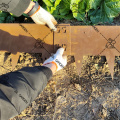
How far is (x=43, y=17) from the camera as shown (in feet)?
6.91

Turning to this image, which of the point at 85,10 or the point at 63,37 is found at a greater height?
the point at 85,10

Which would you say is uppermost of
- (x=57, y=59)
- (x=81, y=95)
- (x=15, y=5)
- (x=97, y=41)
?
(x=15, y=5)

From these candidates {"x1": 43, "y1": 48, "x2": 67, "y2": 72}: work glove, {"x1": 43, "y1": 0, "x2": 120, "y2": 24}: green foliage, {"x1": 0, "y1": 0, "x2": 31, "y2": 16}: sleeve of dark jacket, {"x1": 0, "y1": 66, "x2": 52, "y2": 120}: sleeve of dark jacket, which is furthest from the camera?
{"x1": 43, "y1": 0, "x2": 120, "y2": 24}: green foliage

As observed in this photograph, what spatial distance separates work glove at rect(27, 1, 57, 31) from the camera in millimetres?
2061

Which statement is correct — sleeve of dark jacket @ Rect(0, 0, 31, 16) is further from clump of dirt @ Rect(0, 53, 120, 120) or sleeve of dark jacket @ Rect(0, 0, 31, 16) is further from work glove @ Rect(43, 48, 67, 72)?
clump of dirt @ Rect(0, 53, 120, 120)

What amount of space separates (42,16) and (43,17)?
0.02 metres

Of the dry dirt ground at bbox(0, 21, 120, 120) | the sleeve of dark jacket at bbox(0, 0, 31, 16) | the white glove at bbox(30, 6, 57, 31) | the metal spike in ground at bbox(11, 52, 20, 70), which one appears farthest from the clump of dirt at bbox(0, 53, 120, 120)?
the sleeve of dark jacket at bbox(0, 0, 31, 16)

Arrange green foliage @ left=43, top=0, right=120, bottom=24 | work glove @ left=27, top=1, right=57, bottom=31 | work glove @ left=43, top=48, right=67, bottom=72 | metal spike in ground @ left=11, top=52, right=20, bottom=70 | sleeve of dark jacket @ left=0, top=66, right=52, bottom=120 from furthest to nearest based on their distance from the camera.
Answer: green foliage @ left=43, top=0, right=120, bottom=24
metal spike in ground @ left=11, top=52, right=20, bottom=70
work glove @ left=43, top=48, right=67, bottom=72
work glove @ left=27, top=1, right=57, bottom=31
sleeve of dark jacket @ left=0, top=66, right=52, bottom=120

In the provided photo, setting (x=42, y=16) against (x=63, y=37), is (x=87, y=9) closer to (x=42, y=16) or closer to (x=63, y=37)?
(x=63, y=37)

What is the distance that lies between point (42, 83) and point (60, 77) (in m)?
0.86

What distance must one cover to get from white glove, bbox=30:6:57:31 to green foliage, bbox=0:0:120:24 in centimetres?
56

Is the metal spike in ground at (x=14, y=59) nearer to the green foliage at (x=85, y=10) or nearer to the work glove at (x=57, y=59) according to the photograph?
the work glove at (x=57, y=59)

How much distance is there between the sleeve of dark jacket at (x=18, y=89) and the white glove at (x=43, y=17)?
0.77 metres

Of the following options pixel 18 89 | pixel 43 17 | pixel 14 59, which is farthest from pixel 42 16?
pixel 18 89
